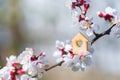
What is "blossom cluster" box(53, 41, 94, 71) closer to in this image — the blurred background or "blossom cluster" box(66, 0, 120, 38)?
"blossom cluster" box(66, 0, 120, 38)

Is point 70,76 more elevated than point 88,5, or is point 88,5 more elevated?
point 70,76

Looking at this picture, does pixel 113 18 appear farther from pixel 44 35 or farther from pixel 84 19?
pixel 44 35

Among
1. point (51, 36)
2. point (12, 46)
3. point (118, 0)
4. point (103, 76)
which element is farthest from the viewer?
point (51, 36)

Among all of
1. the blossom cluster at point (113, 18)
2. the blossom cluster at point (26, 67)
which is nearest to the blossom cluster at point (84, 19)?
→ the blossom cluster at point (113, 18)

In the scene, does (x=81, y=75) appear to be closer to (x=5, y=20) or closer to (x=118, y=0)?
(x=5, y=20)

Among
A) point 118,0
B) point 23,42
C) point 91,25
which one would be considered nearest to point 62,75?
point 23,42

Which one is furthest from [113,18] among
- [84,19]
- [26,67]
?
[26,67]
